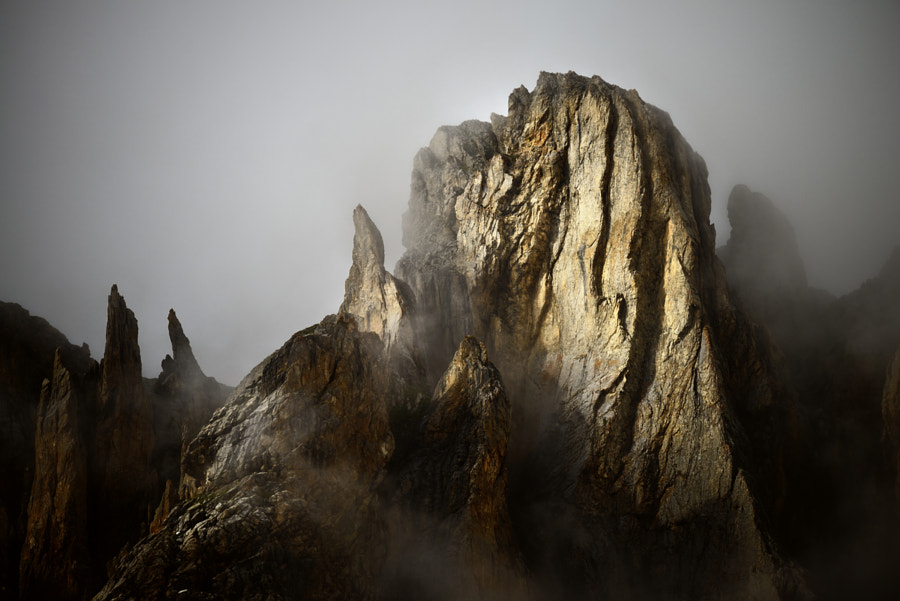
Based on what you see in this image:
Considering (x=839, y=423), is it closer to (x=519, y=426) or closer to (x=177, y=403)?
(x=519, y=426)

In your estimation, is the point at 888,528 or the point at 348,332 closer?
the point at 348,332

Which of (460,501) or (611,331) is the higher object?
(611,331)

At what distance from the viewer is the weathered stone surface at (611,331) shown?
22.8m

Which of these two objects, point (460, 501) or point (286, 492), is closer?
point (286, 492)

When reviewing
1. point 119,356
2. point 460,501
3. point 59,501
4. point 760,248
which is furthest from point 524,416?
point 760,248

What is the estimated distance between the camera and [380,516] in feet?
65.2

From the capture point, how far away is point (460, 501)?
20.8 meters

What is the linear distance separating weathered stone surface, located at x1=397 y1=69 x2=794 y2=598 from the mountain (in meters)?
0.13

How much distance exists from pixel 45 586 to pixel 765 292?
45.5 metres

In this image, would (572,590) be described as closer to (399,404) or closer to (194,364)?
(399,404)

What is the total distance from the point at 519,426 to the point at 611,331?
273 inches

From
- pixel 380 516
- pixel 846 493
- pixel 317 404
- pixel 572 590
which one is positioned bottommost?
pixel 572 590

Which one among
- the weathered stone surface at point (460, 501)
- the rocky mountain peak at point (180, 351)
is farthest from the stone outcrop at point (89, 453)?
the weathered stone surface at point (460, 501)

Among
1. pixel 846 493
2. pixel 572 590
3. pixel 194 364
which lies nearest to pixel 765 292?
pixel 846 493
